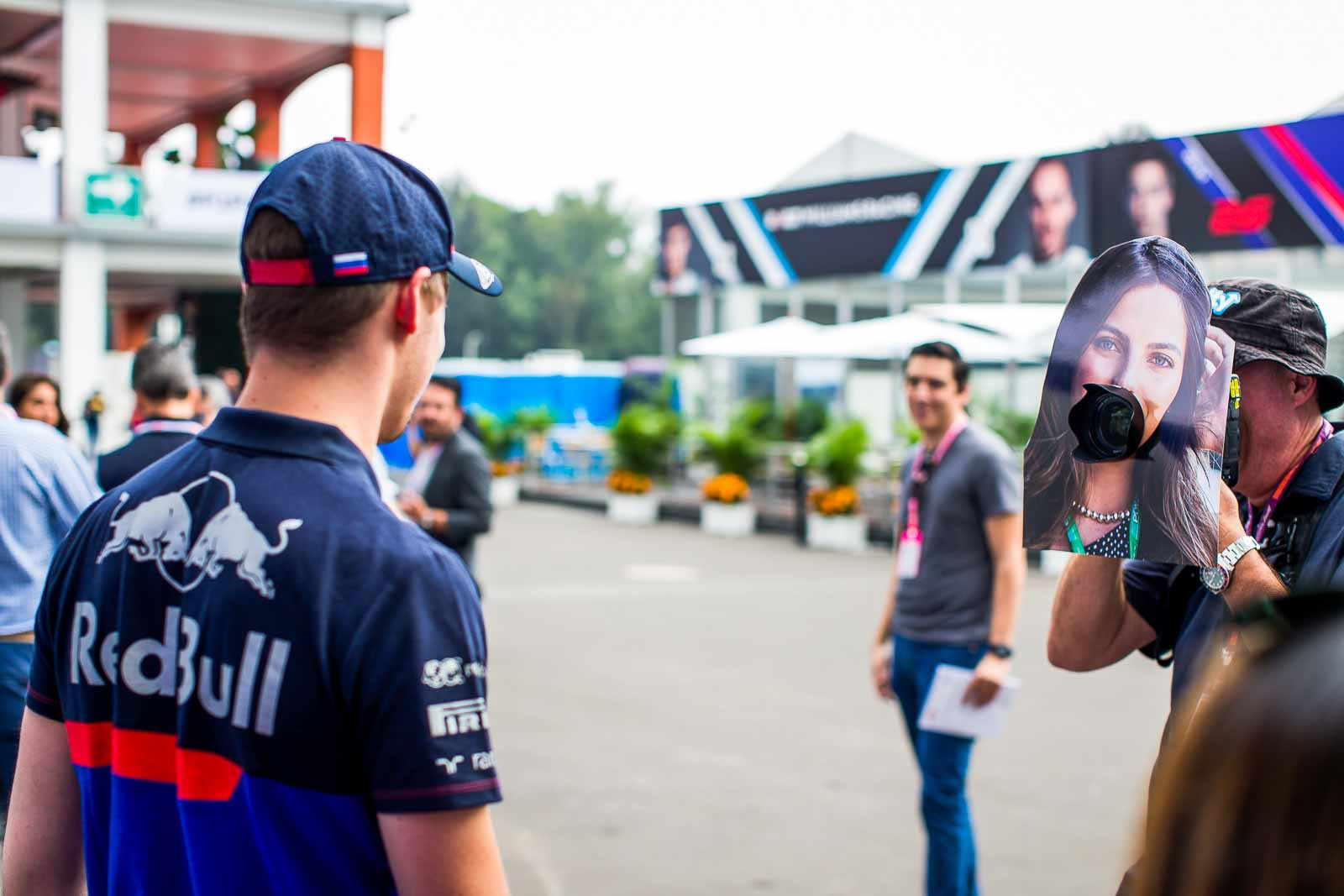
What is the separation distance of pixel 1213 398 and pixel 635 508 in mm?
19324

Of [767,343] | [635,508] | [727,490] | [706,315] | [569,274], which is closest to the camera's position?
[767,343]

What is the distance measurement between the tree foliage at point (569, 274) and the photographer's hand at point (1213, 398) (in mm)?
74209

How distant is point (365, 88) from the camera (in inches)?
712

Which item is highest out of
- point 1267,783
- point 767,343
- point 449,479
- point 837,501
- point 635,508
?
point 767,343

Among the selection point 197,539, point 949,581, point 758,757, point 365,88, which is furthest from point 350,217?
point 365,88

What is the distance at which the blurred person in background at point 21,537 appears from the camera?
4.16 meters

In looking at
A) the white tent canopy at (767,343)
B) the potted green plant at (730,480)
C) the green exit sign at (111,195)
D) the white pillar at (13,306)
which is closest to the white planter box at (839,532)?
the potted green plant at (730,480)

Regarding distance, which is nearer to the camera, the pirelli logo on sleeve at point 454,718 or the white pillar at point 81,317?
the pirelli logo on sleeve at point 454,718

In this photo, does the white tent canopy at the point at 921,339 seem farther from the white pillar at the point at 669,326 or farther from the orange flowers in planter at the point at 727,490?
the white pillar at the point at 669,326

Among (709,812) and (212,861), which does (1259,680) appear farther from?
(709,812)

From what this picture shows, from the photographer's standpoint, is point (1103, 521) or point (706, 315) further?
point (706, 315)

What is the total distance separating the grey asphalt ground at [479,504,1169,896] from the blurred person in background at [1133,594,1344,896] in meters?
0.23

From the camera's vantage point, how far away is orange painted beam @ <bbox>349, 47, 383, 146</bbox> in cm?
1806

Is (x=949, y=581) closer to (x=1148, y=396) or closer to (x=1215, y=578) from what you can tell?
(x=1215, y=578)
